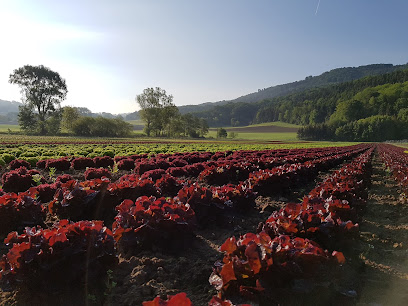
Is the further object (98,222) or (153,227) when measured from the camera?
(153,227)

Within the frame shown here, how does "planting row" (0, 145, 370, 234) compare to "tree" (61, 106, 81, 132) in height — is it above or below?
below

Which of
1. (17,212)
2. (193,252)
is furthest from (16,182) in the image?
(193,252)

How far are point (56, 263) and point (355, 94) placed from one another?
195292 millimetres

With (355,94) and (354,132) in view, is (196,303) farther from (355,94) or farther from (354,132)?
(355,94)

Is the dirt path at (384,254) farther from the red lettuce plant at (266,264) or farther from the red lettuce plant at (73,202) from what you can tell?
the red lettuce plant at (73,202)

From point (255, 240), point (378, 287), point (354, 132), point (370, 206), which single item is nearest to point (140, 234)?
point (255, 240)

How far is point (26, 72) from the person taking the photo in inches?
2872

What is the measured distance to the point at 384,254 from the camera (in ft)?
15.2

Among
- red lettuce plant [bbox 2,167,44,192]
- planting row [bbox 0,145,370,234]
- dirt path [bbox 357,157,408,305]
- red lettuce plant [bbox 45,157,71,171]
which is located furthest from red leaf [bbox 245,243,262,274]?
red lettuce plant [bbox 45,157,71,171]

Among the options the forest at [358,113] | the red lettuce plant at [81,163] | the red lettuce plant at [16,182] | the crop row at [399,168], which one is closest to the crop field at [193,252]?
the red lettuce plant at [16,182]

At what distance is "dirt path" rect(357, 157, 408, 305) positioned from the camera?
3.32 m

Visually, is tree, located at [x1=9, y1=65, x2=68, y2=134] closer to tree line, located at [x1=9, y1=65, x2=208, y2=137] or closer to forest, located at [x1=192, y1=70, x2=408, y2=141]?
tree line, located at [x1=9, y1=65, x2=208, y2=137]

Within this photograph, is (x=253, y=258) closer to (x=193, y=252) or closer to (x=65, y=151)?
(x=193, y=252)

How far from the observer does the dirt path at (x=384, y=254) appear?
3.32 metres
